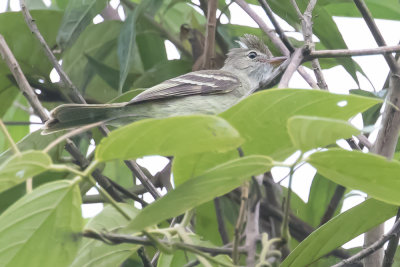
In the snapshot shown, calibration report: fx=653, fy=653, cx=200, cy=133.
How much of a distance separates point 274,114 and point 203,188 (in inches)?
7.5

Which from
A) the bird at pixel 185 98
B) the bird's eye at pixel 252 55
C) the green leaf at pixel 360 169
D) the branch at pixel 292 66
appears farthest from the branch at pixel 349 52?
the bird's eye at pixel 252 55

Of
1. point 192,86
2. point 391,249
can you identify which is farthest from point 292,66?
point 192,86

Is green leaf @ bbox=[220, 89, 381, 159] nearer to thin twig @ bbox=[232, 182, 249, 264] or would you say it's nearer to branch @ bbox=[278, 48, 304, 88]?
thin twig @ bbox=[232, 182, 249, 264]

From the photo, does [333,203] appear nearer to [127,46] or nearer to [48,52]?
[127,46]

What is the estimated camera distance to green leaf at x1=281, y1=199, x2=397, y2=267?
1.68 metres

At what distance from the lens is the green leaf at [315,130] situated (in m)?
1.02

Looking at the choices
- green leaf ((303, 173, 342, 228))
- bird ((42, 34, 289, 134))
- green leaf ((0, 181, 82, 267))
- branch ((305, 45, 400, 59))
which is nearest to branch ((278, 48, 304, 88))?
branch ((305, 45, 400, 59))

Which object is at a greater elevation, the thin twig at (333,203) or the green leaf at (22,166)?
the green leaf at (22,166)

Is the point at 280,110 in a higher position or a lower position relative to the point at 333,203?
higher

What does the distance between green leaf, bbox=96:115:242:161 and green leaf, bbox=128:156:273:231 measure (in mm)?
40

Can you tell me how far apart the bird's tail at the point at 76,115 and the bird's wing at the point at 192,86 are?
130mm

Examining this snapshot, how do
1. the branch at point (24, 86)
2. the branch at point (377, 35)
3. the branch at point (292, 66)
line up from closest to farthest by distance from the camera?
the branch at point (292, 66) < the branch at point (377, 35) < the branch at point (24, 86)

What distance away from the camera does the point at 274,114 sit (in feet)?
3.95

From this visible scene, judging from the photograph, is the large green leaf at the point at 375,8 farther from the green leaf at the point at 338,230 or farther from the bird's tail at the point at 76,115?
the green leaf at the point at 338,230
